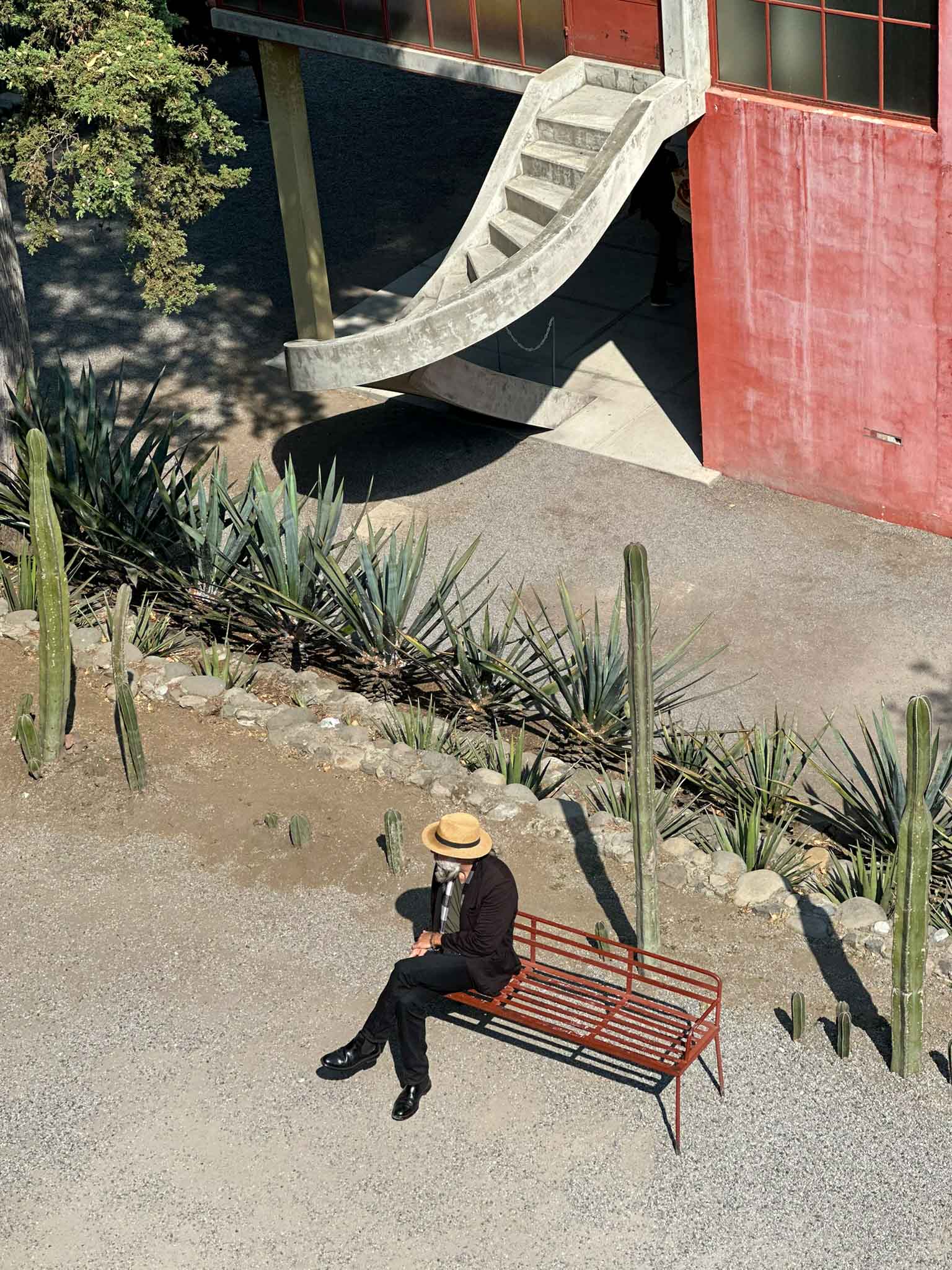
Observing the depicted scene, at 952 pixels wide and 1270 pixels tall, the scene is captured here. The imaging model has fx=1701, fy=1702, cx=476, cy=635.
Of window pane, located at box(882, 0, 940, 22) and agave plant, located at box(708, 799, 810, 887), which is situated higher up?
window pane, located at box(882, 0, 940, 22)

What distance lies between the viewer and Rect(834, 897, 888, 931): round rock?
840cm

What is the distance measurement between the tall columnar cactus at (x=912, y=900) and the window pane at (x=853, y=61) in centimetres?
609

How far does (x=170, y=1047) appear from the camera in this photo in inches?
321

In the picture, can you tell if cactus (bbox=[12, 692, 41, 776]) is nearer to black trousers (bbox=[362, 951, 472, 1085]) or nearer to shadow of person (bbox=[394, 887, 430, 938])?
shadow of person (bbox=[394, 887, 430, 938])

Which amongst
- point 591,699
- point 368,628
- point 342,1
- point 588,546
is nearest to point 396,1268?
point 591,699

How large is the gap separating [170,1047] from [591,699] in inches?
129

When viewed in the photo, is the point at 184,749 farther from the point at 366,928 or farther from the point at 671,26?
the point at 671,26

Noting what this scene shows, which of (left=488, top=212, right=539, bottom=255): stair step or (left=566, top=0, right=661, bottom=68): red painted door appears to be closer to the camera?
(left=566, top=0, right=661, bottom=68): red painted door

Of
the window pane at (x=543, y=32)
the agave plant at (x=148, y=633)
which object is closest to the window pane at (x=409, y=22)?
the window pane at (x=543, y=32)

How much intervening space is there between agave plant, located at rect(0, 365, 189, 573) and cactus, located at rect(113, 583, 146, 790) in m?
1.49

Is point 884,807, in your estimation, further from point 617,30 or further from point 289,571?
point 617,30

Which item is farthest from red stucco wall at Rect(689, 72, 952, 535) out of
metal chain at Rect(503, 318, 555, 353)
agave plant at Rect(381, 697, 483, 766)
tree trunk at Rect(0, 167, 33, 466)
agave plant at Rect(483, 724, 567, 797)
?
tree trunk at Rect(0, 167, 33, 466)

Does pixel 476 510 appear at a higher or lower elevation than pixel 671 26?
lower

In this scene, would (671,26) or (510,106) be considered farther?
(510,106)
